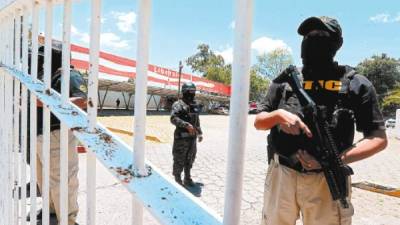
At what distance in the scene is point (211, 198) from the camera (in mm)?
4238

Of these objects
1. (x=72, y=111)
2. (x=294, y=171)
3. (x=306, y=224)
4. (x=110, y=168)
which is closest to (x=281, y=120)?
(x=294, y=171)

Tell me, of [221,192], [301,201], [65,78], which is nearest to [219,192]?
[221,192]

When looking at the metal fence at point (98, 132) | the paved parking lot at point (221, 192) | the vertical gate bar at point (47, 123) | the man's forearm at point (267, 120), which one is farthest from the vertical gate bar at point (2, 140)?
the man's forearm at point (267, 120)

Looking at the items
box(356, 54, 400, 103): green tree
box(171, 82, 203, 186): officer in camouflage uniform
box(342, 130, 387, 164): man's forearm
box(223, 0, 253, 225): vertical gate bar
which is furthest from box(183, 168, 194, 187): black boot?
box(356, 54, 400, 103): green tree

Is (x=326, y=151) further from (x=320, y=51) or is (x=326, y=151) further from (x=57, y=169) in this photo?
(x=57, y=169)

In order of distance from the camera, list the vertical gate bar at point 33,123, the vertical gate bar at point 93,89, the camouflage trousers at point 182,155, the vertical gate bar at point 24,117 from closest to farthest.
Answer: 1. the vertical gate bar at point 93,89
2. the vertical gate bar at point 33,123
3. the vertical gate bar at point 24,117
4. the camouflage trousers at point 182,155

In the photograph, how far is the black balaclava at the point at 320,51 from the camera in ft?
6.78

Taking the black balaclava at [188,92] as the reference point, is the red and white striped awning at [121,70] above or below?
above

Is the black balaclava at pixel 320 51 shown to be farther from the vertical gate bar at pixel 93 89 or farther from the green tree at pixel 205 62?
the green tree at pixel 205 62

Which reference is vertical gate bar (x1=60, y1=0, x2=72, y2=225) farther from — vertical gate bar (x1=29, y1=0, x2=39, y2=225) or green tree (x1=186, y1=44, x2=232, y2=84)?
green tree (x1=186, y1=44, x2=232, y2=84)

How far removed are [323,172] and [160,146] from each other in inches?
254

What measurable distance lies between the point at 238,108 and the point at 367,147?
5.33 feet

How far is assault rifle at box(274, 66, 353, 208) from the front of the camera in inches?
72.7

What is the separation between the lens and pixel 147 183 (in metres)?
0.71
